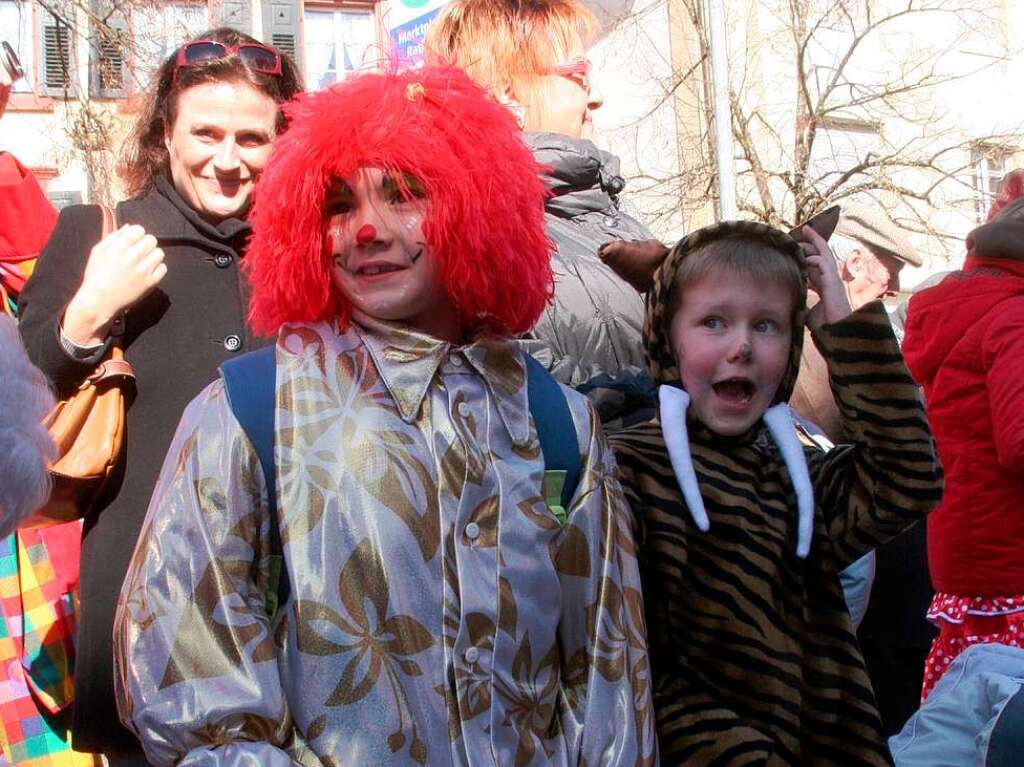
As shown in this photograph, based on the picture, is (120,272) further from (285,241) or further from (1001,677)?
(1001,677)

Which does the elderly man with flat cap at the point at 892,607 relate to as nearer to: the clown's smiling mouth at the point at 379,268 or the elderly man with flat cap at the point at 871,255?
the elderly man with flat cap at the point at 871,255

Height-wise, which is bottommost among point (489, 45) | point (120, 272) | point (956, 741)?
A: point (956, 741)

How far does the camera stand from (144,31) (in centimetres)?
765

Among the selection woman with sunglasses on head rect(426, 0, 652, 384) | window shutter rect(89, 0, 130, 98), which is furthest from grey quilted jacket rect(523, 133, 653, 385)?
window shutter rect(89, 0, 130, 98)

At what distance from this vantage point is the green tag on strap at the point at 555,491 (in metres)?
1.86

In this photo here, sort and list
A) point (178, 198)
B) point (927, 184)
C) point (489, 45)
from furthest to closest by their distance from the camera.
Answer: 1. point (927, 184)
2. point (489, 45)
3. point (178, 198)

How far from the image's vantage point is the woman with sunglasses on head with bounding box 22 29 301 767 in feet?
6.95

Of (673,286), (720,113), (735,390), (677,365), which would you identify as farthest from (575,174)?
(720,113)

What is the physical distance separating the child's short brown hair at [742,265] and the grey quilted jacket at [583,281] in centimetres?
31

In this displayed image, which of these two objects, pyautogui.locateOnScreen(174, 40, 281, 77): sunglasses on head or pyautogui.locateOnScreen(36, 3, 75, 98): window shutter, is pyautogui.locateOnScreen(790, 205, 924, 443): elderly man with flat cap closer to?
pyautogui.locateOnScreen(174, 40, 281, 77): sunglasses on head

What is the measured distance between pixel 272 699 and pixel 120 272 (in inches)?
37.8

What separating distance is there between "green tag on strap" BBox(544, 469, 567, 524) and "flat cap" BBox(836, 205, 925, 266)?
2946 mm

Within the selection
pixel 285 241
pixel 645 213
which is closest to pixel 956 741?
pixel 285 241

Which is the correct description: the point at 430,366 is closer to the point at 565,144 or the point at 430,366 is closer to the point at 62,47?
the point at 565,144
